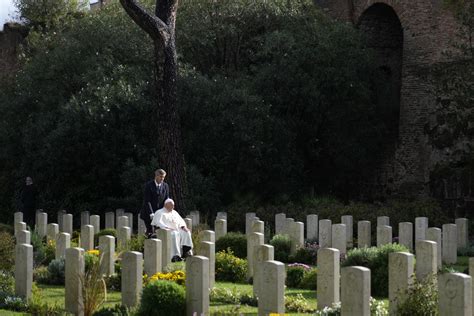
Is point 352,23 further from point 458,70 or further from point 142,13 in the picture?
point 142,13

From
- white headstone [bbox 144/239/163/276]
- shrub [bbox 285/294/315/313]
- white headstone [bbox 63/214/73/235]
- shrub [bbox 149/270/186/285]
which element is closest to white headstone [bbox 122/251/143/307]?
shrub [bbox 149/270/186/285]

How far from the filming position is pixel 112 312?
409 inches

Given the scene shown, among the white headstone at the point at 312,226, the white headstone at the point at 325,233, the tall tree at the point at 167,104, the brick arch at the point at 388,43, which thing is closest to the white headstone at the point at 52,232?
the tall tree at the point at 167,104

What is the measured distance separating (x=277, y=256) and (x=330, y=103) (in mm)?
10417

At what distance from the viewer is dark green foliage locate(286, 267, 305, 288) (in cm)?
1380

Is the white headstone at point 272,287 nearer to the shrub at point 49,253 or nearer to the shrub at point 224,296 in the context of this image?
the shrub at point 224,296

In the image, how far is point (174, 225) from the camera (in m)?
15.0

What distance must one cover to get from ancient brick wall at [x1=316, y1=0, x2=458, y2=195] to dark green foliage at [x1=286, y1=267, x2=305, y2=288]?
46.6 feet

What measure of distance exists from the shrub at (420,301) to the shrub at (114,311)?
3175mm

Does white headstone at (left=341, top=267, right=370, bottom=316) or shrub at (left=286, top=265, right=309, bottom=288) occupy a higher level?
white headstone at (left=341, top=267, right=370, bottom=316)

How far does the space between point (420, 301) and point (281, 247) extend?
728 centimetres

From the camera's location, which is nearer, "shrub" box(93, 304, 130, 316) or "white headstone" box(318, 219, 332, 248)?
"shrub" box(93, 304, 130, 316)

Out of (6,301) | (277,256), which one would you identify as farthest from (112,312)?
(277,256)

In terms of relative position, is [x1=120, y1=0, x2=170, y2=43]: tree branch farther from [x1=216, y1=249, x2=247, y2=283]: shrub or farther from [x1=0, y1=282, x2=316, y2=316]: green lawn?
[x1=0, y1=282, x2=316, y2=316]: green lawn
